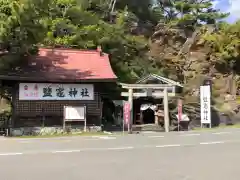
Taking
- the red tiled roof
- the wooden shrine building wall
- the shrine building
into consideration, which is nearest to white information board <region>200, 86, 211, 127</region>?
the red tiled roof

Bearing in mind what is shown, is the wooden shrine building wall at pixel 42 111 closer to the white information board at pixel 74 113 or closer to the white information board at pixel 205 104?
the white information board at pixel 74 113

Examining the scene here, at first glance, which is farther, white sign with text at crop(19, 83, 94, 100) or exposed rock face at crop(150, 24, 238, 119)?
exposed rock face at crop(150, 24, 238, 119)

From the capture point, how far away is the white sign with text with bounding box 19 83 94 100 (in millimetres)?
22906

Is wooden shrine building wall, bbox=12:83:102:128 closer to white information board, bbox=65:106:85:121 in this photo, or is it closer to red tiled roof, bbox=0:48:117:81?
white information board, bbox=65:106:85:121

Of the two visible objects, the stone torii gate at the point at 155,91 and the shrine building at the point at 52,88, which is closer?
the shrine building at the point at 52,88

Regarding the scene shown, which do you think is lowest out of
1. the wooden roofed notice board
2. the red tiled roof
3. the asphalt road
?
the asphalt road

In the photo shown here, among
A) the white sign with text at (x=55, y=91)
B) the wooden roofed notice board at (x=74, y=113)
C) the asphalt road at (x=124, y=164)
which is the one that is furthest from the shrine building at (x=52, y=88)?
the asphalt road at (x=124, y=164)

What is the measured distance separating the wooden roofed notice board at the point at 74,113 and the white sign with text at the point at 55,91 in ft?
2.11

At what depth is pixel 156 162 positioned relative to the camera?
1050 centimetres

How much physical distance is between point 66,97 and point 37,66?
107 inches

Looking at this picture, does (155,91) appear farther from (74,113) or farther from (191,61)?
(191,61)

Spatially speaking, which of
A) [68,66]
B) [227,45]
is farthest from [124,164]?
[227,45]

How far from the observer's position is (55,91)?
23.5 m

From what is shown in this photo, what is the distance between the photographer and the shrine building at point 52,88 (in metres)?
22.8
